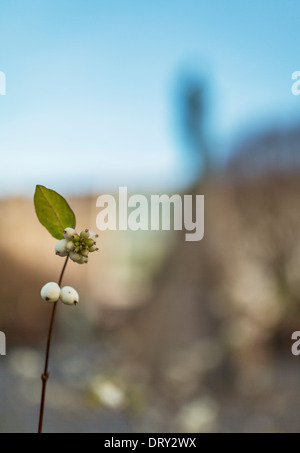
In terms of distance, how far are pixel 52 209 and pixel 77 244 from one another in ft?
0.14

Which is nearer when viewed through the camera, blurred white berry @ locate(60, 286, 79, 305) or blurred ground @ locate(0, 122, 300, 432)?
blurred white berry @ locate(60, 286, 79, 305)

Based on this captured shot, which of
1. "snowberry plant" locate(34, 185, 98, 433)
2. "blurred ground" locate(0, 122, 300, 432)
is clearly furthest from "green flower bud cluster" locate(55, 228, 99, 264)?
"blurred ground" locate(0, 122, 300, 432)

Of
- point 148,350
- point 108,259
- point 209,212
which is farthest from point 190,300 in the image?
point 108,259

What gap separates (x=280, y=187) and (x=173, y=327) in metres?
1.53

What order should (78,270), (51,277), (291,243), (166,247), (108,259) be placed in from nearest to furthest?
(291,243)
(166,247)
(51,277)
(78,270)
(108,259)

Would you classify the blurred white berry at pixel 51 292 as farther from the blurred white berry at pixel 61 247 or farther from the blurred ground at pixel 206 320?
the blurred ground at pixel 206 320

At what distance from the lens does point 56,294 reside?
37cm

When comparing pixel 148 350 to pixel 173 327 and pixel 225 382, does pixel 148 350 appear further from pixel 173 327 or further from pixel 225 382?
pixel 225 382

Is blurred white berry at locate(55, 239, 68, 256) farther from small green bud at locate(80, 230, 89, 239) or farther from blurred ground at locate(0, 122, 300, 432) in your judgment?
blurred ground at locate(0, 122, 300, 432)

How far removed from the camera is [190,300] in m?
3.82

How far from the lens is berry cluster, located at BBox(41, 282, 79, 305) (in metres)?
0.37

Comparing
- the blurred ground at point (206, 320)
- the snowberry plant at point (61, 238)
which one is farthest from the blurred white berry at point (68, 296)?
the blurred ground at point (206, 320)

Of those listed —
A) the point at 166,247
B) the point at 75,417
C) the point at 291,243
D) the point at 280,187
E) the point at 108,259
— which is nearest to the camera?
the point at 75,417

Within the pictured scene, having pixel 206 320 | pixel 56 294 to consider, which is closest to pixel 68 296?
pixel 56 294
